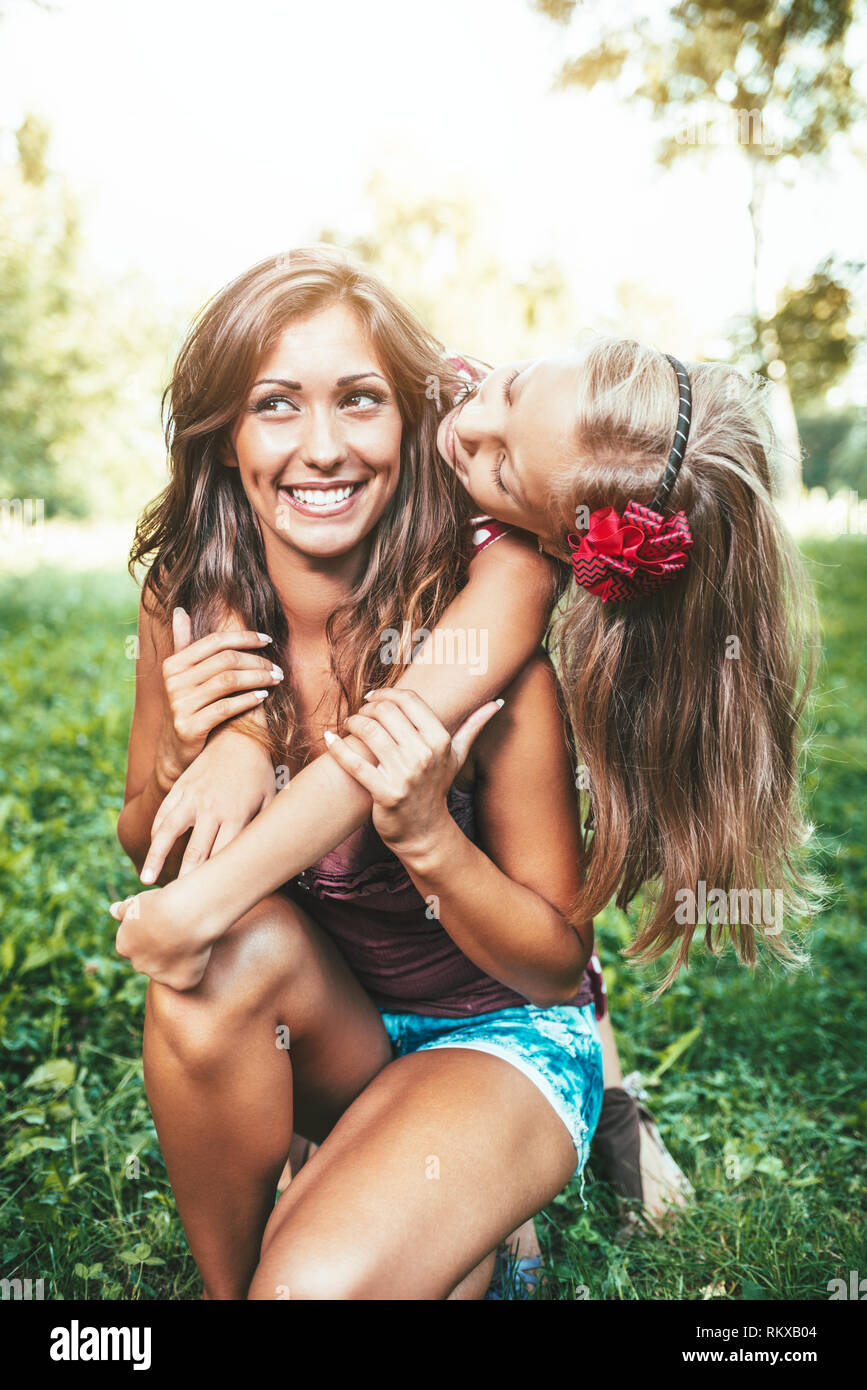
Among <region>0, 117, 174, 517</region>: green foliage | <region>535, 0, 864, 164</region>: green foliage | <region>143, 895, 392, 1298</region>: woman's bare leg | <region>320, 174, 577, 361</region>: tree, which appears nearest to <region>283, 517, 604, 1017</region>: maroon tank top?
<region>143, 895, 392, 1298</region>: woman's bare leg

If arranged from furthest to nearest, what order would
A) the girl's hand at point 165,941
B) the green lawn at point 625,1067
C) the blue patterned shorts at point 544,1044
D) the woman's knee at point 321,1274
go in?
the green lawn at point 625,1067, the blue patterned shorts at point 544,1044, the girl's hand at point 165,941, the woman's knee at point 321,1274

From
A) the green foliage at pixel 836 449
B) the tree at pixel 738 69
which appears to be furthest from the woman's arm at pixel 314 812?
the green foliage at pixel 836 449

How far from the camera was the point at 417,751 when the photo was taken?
1.85 m

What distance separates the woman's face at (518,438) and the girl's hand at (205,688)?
0.56 metres

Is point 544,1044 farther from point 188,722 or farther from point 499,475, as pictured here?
point 499,475

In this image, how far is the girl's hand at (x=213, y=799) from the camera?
1.95m

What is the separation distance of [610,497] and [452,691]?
0.45 meters

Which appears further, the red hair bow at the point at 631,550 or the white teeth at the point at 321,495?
the white teeth at the point at 321,495

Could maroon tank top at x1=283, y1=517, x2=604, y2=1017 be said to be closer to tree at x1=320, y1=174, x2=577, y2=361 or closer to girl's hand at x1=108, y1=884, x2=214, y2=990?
girl's hand at x1=108, y1=884, x2=214, y2=990

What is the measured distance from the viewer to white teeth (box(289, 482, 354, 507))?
2221mm

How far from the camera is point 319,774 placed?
193cm

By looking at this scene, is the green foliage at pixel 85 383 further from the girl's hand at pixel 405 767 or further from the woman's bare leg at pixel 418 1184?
the woman's bare leg at pixel 418 1184

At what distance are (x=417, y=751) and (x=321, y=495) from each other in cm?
66
